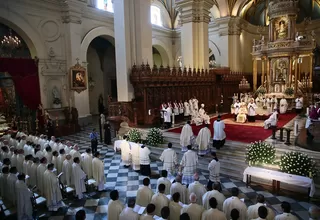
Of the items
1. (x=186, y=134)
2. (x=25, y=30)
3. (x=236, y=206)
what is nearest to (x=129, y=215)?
(x=236, y=206)

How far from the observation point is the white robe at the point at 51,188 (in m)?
5.69

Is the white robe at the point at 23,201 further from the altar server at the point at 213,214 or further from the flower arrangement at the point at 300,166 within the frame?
the flower arrangement at the point at 300,166

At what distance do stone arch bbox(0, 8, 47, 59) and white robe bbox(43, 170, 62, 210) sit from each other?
10.3 meters

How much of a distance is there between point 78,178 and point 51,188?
0.72 meters

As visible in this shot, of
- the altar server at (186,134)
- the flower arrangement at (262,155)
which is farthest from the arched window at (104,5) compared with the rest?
the flower arrangement at (262,155)

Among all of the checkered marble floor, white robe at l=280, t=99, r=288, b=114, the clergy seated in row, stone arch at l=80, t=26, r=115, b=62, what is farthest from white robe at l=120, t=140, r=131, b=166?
white robe at l=280, t=99, r=288, b=114

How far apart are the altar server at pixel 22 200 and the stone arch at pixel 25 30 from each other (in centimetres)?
1056

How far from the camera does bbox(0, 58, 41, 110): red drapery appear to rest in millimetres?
12297

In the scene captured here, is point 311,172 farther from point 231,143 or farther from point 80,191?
point 80,191

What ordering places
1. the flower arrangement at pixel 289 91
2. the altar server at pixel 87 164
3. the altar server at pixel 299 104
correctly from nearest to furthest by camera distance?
1. the altar server at pixel 87 164
2. the altar server at pixel 299 104
3. the flower arrangement at pixel 289 91

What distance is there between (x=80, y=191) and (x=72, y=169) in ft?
2.04

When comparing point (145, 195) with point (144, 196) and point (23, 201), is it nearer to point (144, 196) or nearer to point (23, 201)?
point (144, 196)

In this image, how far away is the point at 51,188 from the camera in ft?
18.7

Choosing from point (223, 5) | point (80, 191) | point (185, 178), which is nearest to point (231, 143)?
point (185, 178)
